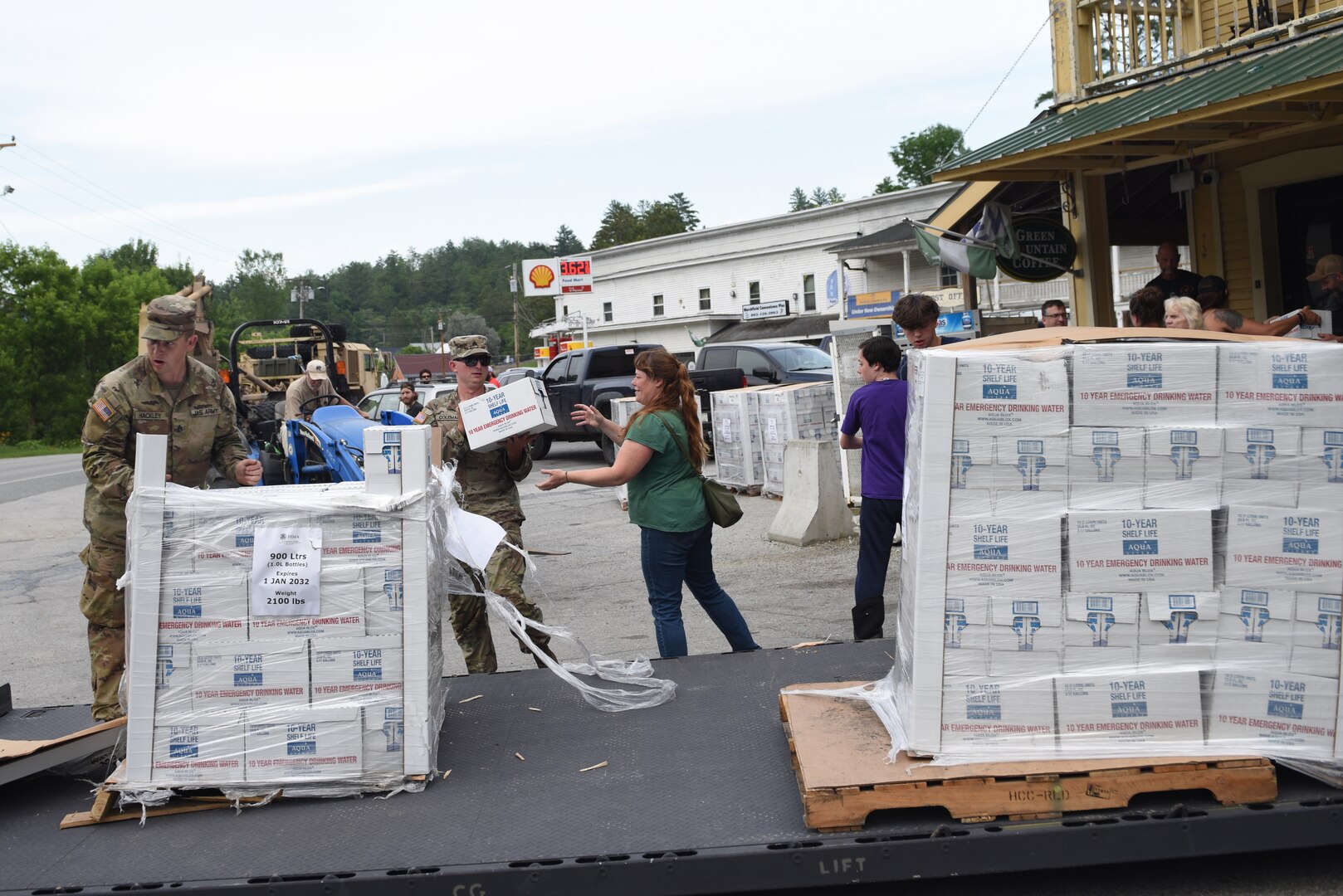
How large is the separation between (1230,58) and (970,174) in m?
2.33

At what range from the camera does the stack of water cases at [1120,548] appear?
3.70 meters

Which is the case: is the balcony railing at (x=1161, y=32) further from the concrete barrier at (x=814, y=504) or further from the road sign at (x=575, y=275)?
the road sign at (x=575, y=275)

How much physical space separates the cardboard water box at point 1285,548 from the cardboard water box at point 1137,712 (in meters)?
0.40

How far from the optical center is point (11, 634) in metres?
9.54

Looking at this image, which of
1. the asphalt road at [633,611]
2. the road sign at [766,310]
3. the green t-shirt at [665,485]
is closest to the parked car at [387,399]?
the asphalt road at [633,611]

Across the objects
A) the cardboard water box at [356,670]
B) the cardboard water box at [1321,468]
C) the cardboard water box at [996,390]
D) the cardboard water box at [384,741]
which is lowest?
the cardboard water box at [384,741]

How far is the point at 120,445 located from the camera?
5414 millimetres

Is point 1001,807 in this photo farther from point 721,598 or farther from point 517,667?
point 517,667

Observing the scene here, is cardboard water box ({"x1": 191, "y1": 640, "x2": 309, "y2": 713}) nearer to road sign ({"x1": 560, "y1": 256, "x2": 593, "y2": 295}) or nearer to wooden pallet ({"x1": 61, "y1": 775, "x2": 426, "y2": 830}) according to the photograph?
wooden pallet ({"x1": 61, "y1": 775, "x2": 426, "y2": 830})

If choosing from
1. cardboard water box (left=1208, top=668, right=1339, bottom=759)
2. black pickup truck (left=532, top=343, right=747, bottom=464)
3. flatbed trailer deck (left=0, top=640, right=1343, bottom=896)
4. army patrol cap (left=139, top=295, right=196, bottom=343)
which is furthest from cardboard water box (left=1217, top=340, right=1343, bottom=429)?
black pickup truck (left=532, top=343, right=747, bottom=464)

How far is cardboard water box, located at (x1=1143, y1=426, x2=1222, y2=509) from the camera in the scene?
371cm

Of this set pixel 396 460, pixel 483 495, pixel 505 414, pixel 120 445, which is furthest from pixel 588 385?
pixel 396 460

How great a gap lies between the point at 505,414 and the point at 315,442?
5055 mm

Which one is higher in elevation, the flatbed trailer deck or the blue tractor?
the blue tractor
